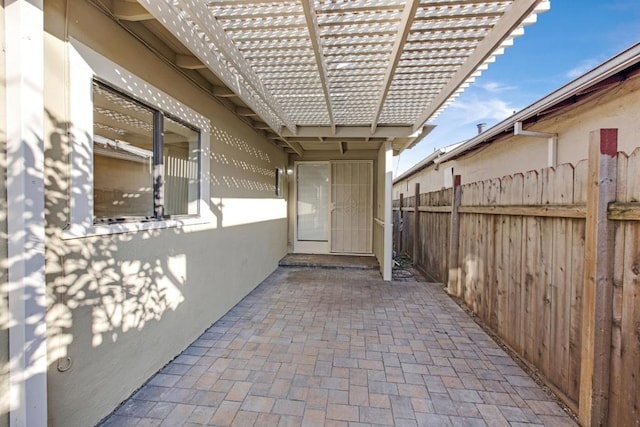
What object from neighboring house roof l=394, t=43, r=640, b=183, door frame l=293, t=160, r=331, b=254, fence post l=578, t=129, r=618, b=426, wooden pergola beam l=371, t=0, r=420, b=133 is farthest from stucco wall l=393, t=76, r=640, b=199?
door frame l=293, t=160, r=331, b=254

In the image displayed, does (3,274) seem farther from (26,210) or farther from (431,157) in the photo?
(431,157)

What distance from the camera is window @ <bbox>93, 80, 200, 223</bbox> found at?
6.93ft

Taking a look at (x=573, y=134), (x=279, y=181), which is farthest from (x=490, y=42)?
(x=279, y=181)

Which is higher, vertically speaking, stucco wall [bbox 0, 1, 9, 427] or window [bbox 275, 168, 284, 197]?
window [bbox 275, 168, 284, 197]

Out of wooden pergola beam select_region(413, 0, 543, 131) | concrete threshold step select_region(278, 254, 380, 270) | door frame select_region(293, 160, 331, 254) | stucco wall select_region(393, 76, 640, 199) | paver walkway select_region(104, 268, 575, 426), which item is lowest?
paver walkway select_region(104, 268, 575, 426)

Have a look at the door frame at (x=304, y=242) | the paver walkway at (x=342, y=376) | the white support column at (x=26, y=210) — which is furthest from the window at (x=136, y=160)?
the door frame at (x=304, y=242)

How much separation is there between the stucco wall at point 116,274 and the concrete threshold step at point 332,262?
2.74m

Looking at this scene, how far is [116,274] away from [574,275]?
316 centimetres

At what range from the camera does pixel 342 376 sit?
2529 mm

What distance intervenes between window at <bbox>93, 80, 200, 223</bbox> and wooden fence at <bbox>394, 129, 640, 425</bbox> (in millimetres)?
3155

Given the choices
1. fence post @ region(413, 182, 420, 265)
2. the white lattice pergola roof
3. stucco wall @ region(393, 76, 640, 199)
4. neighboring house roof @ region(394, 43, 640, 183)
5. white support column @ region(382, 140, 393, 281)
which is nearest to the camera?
the white lattice pergola roof

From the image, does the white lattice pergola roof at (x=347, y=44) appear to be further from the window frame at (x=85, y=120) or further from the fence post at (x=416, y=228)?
the fence post at (x=416, y=228)

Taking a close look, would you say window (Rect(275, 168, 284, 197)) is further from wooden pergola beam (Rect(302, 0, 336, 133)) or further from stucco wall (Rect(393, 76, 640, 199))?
stucco wall (Rect(393, 76, 640, 199))

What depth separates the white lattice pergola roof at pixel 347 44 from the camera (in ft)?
7.17
